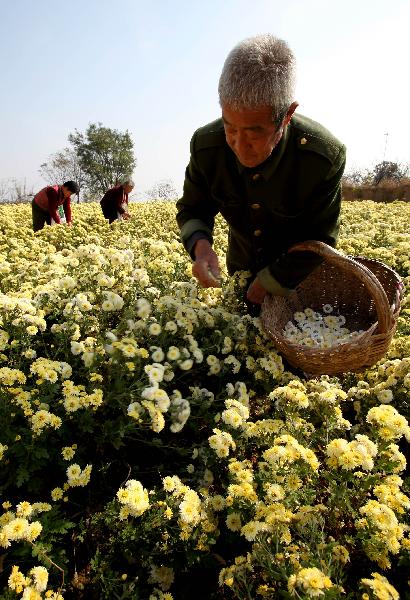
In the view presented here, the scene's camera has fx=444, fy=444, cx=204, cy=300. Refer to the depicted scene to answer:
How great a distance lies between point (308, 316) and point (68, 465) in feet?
7.24

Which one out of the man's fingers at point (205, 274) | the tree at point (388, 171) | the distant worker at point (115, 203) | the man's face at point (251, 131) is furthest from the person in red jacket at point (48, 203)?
the tree at point (388, 171)

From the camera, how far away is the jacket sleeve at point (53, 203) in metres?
7.77

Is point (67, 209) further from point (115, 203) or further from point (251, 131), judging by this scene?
point (251, 131)

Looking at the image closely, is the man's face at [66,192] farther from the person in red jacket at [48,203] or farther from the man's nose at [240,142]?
the man's nose at [240,142]

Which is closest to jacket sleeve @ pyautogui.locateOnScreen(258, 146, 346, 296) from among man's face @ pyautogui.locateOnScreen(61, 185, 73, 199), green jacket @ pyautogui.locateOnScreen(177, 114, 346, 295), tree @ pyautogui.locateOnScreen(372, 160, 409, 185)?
green jacket @ pyautogui.locateOnScreen(177, 114, 346, 295)

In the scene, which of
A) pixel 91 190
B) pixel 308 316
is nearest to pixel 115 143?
pixel 91 190

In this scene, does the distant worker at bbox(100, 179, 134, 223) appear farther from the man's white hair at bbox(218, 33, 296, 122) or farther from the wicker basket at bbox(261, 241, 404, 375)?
the man's white hair at bbox(218, 33, 296, 122)

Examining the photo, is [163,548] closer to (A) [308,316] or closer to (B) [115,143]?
(A) [308,316]

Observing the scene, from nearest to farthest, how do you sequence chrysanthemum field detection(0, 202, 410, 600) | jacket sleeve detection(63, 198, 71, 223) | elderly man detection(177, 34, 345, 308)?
chrysanthemum field detection(0, 202, 410, 600), elderly man detection(177, 34, 345, 308), jacket sleeve detection(63, 198, 71, 223)

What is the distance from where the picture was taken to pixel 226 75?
199 cm

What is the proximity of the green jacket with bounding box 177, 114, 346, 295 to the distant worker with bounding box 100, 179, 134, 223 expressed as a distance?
660 centimetres

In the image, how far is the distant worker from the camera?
958 cm

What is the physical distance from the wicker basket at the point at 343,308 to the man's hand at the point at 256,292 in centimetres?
7

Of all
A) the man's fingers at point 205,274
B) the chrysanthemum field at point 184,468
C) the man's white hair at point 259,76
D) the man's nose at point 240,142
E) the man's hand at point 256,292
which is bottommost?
the chrysanthemum field at point 184,468
